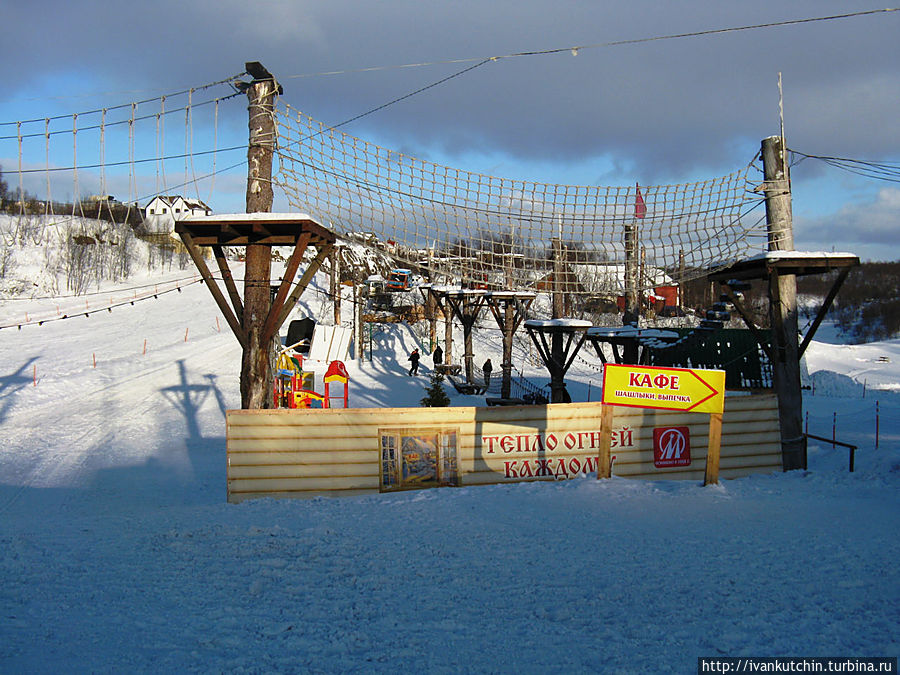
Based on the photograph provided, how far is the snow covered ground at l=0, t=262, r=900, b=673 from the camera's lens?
3318 millimetres

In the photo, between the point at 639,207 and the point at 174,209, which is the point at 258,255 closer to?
the point at 639,207

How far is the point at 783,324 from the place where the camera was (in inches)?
387

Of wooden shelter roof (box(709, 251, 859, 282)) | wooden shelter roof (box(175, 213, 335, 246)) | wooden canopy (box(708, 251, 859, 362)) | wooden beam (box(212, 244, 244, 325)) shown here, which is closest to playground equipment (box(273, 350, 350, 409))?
wooden beam (box(212, 244, 244, 325))

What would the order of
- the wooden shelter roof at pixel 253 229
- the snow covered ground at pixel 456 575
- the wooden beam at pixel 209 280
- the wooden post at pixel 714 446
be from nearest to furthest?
1. the snow covered ground at pixel 456 575
2. the wooden shelter roof at pixel 253 229
3. the wooden post at pixel 714 446
4. the wooden beam at pixel 209 280

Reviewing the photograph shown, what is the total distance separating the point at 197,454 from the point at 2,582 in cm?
833

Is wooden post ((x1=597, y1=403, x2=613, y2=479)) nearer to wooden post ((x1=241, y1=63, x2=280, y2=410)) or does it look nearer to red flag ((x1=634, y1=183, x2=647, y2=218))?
red flag ((x1=634, y1=183, x2=647, y2=218))

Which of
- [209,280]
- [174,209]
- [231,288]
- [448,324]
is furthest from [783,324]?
[174,209]

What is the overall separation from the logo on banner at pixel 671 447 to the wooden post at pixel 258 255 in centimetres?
583

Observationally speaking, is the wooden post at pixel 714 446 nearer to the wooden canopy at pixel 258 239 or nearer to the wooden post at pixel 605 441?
the wooden post at pixel 605 441

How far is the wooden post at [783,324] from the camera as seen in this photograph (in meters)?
9.57

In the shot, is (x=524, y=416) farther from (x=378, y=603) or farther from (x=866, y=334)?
(x=866, y=334)

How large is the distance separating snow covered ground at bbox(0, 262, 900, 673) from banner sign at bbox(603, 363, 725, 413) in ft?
3.72

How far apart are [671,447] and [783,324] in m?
2.90

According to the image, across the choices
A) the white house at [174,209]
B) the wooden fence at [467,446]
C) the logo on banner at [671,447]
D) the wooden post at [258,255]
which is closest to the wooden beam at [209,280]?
the wooden post at [258,255]
